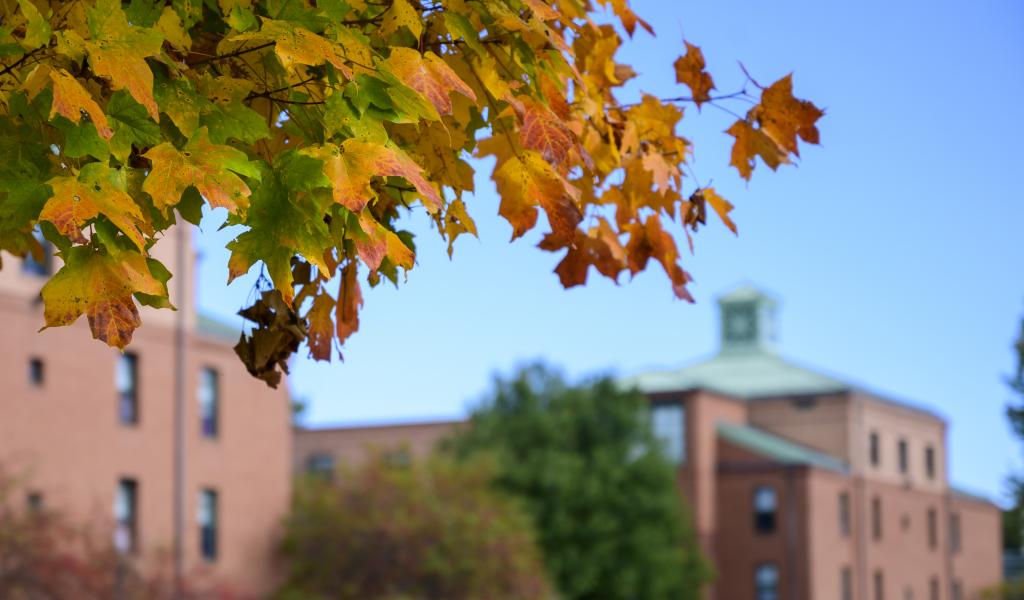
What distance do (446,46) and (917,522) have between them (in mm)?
68952

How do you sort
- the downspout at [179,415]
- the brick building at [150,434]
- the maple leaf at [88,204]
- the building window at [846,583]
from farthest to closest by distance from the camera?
the building window at [846,583]
the downspout at [179,415]
the brick building at [150,434]
the maple leaf at [88,204]

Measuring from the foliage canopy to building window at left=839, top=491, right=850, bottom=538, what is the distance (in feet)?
196

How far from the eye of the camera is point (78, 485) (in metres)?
34.2

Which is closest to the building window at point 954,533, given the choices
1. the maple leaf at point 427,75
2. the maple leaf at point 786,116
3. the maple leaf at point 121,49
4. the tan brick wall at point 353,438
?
the tan brick wall at point 353,438

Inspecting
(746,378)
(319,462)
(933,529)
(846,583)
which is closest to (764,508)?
(846,583)

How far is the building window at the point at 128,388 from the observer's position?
35.9m

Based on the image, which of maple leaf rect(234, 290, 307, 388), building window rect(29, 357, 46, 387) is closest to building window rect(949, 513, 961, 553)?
building window rect(29, 357, 46, 387)

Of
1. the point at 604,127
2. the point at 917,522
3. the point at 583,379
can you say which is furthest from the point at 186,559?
the point at 917,522

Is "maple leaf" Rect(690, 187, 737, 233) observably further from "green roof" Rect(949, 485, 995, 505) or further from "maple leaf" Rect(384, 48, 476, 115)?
"green roof" Rect(949, 485, 995, 505)

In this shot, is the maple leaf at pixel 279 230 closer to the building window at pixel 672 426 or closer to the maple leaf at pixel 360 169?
the maple leaf at pixel 360 169

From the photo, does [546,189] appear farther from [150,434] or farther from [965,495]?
[965,495]

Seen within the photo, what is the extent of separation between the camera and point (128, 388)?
119 feet

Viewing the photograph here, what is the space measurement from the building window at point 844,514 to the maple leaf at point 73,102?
61139mm

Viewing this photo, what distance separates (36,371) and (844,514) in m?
38.6
